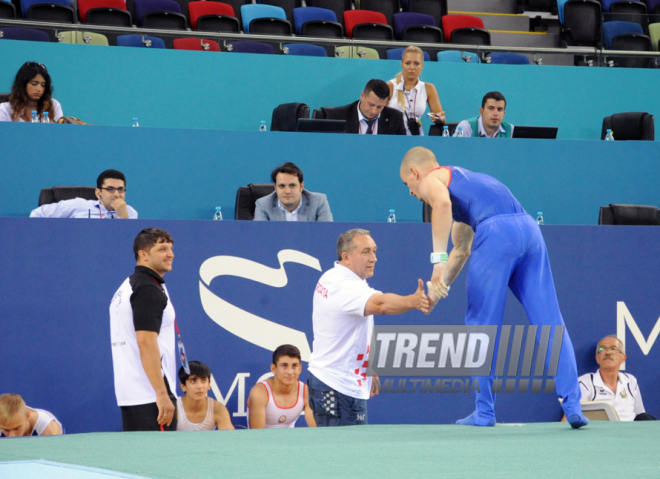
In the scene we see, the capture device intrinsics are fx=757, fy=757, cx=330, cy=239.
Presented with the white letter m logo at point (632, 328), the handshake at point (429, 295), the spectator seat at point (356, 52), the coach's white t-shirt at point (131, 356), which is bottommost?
the white letter m logo at point (632, 328)

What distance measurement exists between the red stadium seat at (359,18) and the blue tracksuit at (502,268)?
604 cm

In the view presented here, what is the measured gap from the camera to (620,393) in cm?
520

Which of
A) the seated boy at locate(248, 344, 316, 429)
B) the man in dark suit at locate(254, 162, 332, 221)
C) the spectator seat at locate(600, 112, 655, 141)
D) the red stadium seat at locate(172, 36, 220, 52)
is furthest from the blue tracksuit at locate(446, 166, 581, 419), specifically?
the red stadium seat at locate(172, 36, 220, 52)

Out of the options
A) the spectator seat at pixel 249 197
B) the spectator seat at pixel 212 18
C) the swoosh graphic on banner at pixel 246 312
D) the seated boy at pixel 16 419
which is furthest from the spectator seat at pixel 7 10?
the seated boy at pixel 16 419

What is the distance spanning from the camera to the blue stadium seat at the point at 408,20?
9023 millimetres

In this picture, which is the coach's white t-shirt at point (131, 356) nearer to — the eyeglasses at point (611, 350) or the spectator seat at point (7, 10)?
the eyeglasses at point (611, 350)

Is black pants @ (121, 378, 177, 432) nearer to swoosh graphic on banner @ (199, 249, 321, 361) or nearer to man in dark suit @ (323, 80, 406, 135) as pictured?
swoosh graphic on banner @ (199, 249, 321, 361)

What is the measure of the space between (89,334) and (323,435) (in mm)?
2217

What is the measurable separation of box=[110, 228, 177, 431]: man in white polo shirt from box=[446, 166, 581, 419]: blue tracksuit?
4.75 feet

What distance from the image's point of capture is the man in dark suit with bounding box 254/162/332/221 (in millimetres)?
5176

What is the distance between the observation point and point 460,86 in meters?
7.70

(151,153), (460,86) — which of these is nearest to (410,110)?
(460,86)

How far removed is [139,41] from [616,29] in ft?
16.7

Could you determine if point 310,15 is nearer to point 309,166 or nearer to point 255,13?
point 255,13
